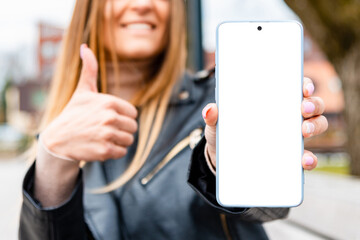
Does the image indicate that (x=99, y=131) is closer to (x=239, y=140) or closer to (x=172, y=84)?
(x=239, y=140)

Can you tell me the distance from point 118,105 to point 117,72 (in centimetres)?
30

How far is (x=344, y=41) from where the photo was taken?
5355mm

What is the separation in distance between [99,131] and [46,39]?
159cm

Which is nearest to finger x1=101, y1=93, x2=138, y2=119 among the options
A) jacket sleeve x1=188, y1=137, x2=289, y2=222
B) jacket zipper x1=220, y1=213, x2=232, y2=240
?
jacket sleeve x1=188, y1=137, x2=289, y2=222

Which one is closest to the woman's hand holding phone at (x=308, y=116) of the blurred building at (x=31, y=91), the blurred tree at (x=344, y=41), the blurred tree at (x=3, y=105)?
the blurred building at (x=31, y=91)

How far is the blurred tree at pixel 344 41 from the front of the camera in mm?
5219

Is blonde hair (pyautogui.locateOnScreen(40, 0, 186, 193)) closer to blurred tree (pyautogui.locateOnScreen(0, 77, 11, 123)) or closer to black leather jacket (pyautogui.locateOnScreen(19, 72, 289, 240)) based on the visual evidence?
black leather jacket (pyautogui.locateOnScreen(19, 72, 289, 240))

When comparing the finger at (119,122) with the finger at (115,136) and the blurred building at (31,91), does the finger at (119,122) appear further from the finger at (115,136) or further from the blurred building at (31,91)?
the blurred building at (31,91)

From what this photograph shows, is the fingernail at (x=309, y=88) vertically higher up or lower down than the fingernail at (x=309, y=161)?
higher up

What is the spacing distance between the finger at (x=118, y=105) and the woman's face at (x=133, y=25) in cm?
28

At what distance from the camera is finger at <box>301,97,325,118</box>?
0.85 m

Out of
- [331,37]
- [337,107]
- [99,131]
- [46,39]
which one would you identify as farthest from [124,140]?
[337,107]

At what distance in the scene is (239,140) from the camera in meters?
0.88

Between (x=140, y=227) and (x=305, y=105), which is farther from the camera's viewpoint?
(x=140, y=227)
